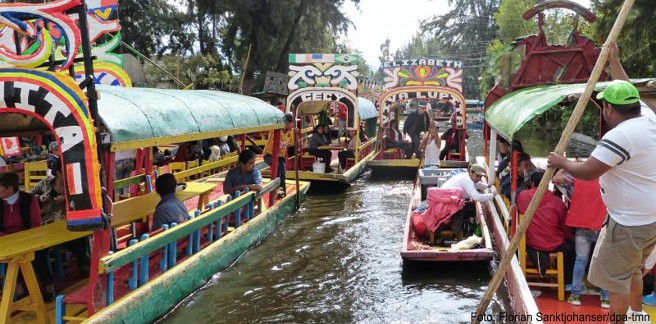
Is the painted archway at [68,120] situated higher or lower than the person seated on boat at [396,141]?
higher

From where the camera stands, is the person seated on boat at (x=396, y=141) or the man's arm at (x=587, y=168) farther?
the person seated on boat at (x=396, y=141)

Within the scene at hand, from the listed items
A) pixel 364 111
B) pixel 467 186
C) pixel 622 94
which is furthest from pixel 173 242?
pixel 364 111

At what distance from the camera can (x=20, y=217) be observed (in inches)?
223

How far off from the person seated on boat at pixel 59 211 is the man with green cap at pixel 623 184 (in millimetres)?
5047

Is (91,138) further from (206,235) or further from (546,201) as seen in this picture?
(546,201)

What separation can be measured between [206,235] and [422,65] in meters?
11.5

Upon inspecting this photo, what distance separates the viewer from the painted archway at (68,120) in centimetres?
459

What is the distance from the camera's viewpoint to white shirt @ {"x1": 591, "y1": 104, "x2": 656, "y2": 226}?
346 centimetres

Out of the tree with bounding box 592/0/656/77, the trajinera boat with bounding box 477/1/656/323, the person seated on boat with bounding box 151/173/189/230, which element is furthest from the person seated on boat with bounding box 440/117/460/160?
the person seated on boat with bounding box 151/173/189/230

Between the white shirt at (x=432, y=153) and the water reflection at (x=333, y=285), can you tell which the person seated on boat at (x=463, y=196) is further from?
the white shirt at (x=432, y=153)

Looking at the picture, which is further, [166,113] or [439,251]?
[439,251]

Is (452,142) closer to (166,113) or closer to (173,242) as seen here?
(173,242)

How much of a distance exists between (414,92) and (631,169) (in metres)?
13.9

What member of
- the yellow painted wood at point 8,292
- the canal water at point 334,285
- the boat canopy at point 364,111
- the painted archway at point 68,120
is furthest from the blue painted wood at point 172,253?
the boat canopy at point 364,111
